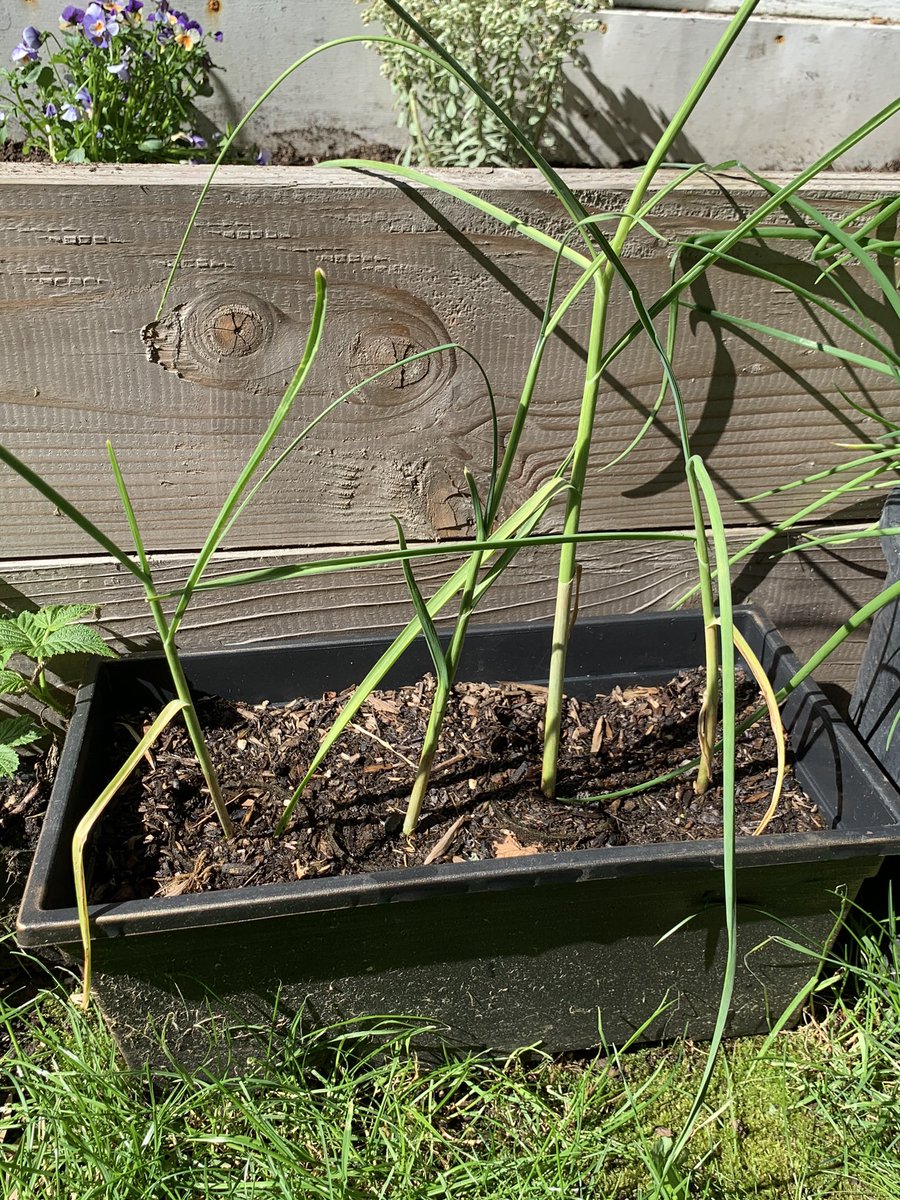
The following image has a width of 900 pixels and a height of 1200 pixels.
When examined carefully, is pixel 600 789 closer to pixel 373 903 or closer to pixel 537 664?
pixel 537 664

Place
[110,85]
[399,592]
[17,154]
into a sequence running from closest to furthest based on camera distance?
[399,592] → [110,85] → [17,154]

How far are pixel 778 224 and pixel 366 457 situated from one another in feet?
1.74

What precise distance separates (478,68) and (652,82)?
0.51 meters

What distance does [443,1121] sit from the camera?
0.98 meters

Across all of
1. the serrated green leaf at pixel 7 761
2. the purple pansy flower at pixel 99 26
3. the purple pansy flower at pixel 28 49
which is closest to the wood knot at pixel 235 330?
the serrated green leaf at pixel 7 761

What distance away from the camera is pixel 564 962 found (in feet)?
3.06

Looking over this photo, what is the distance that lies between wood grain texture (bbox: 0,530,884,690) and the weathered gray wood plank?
0.15 ft

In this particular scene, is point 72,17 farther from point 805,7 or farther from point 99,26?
point 805,7

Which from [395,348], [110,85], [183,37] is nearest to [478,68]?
[183,37]

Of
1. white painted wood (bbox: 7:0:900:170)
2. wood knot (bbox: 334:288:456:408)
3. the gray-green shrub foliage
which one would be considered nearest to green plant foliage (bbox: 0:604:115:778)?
wood knot (bbox: 334:288:456:408)

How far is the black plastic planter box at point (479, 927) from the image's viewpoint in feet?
2.68

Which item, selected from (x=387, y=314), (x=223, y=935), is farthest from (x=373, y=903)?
(x=387, y=314)

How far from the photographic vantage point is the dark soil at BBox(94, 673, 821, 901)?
0.94 meters

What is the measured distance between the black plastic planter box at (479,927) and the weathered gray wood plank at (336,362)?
8.2 inches
